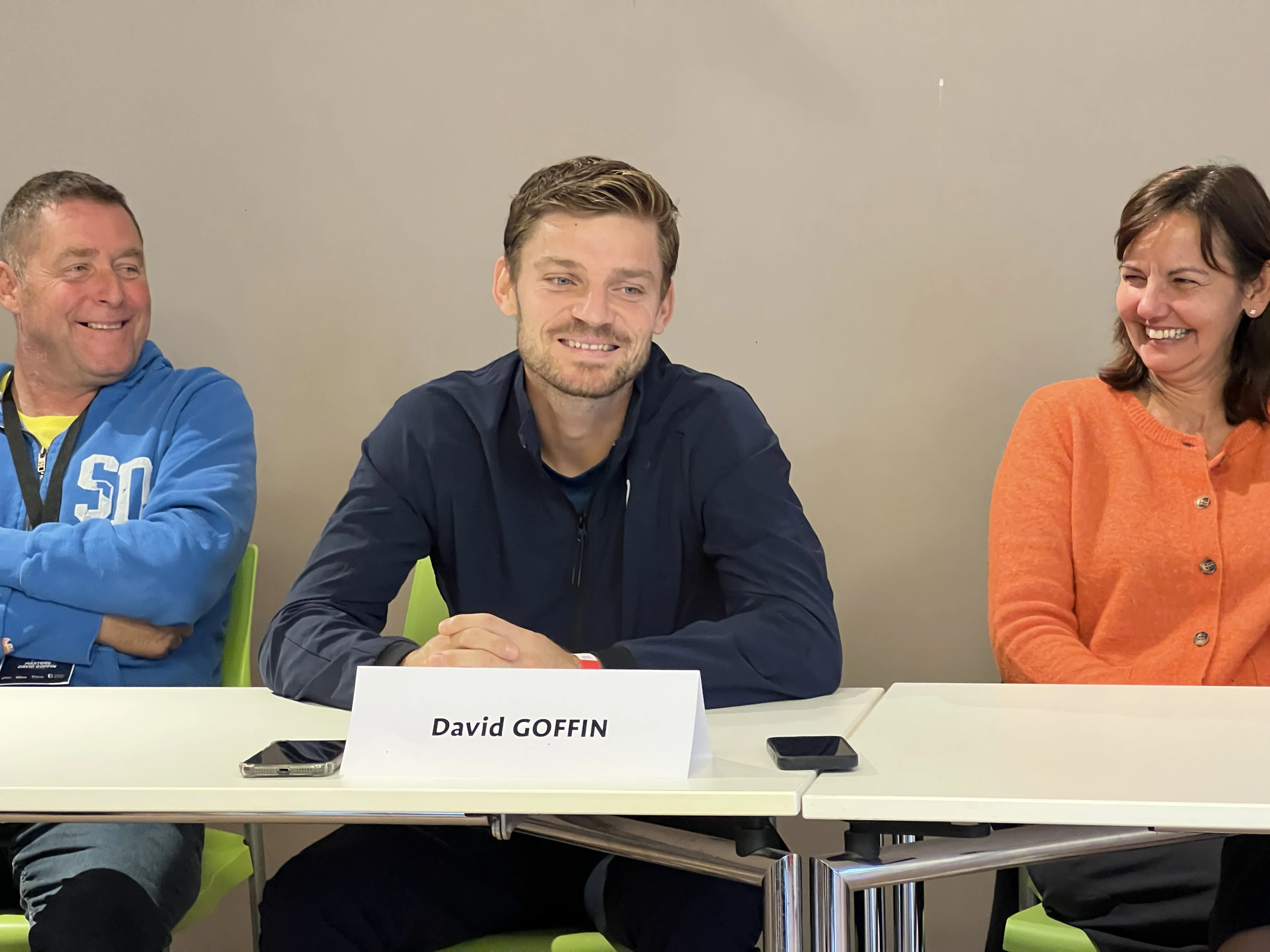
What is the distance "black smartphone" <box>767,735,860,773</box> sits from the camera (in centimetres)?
120

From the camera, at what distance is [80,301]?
251 centimetres

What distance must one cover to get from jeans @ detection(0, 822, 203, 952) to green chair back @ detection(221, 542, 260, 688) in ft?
1.68

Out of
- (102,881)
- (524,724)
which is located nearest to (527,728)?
(524,724)

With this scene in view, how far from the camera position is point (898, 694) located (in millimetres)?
1633

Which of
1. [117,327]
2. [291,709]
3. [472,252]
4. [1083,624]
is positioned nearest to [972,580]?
[1083,624]

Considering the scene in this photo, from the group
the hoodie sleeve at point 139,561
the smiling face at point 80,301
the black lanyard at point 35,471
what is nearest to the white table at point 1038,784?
the hoodie sleeve at point 139,561

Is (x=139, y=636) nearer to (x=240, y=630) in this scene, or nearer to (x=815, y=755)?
(x=240, y=630)

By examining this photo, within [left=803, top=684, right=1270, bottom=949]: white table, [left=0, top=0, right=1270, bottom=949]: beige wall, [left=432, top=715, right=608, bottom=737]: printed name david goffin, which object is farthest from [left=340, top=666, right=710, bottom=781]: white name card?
[left=0, top=0, right=1270, bottom=949]: beige wall

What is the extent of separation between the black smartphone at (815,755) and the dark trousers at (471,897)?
0.26m

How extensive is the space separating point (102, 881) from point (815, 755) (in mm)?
984

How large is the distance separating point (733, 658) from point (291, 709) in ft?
1.80

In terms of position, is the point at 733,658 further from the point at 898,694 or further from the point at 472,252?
the point at 472,252

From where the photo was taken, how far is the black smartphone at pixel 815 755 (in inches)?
47.3

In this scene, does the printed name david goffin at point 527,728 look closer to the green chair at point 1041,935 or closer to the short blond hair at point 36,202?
the green chair at point 1041,935
